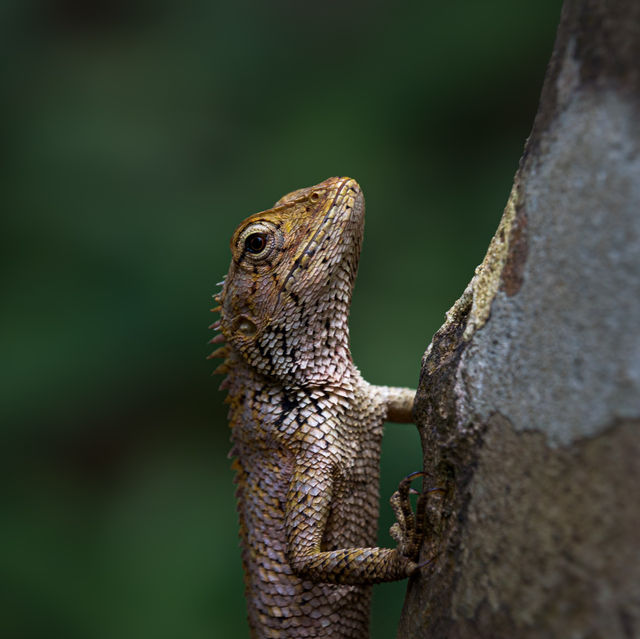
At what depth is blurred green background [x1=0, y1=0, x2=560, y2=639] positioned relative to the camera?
593cm

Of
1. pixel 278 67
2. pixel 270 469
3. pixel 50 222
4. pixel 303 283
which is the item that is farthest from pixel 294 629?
pixel 278 67

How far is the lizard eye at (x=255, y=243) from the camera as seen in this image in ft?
10.3

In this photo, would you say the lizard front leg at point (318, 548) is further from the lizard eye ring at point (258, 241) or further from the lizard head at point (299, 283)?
the lizard eye ring at point (258, 241)

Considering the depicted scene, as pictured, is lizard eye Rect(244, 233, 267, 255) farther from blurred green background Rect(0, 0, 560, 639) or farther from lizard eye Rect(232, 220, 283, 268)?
blurred green background Rect(0, 0, 560, 639)

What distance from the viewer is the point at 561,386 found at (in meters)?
1.69

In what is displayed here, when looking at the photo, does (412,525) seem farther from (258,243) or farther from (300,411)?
(258,243)

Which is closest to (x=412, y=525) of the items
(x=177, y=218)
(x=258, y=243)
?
(x=258, y=243)

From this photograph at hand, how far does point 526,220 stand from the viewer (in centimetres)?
189

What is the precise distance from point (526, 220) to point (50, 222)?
5.37 metres

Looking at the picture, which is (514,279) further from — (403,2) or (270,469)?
→ (403,2)

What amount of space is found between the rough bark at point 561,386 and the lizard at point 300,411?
3.02ft

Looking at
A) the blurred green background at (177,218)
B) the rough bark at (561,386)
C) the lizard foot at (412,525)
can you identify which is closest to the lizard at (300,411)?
the lizard foot at (412,525)

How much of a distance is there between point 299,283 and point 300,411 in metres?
0.54

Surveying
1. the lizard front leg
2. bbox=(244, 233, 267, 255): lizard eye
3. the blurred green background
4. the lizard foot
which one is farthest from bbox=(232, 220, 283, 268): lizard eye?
the blurred green background
